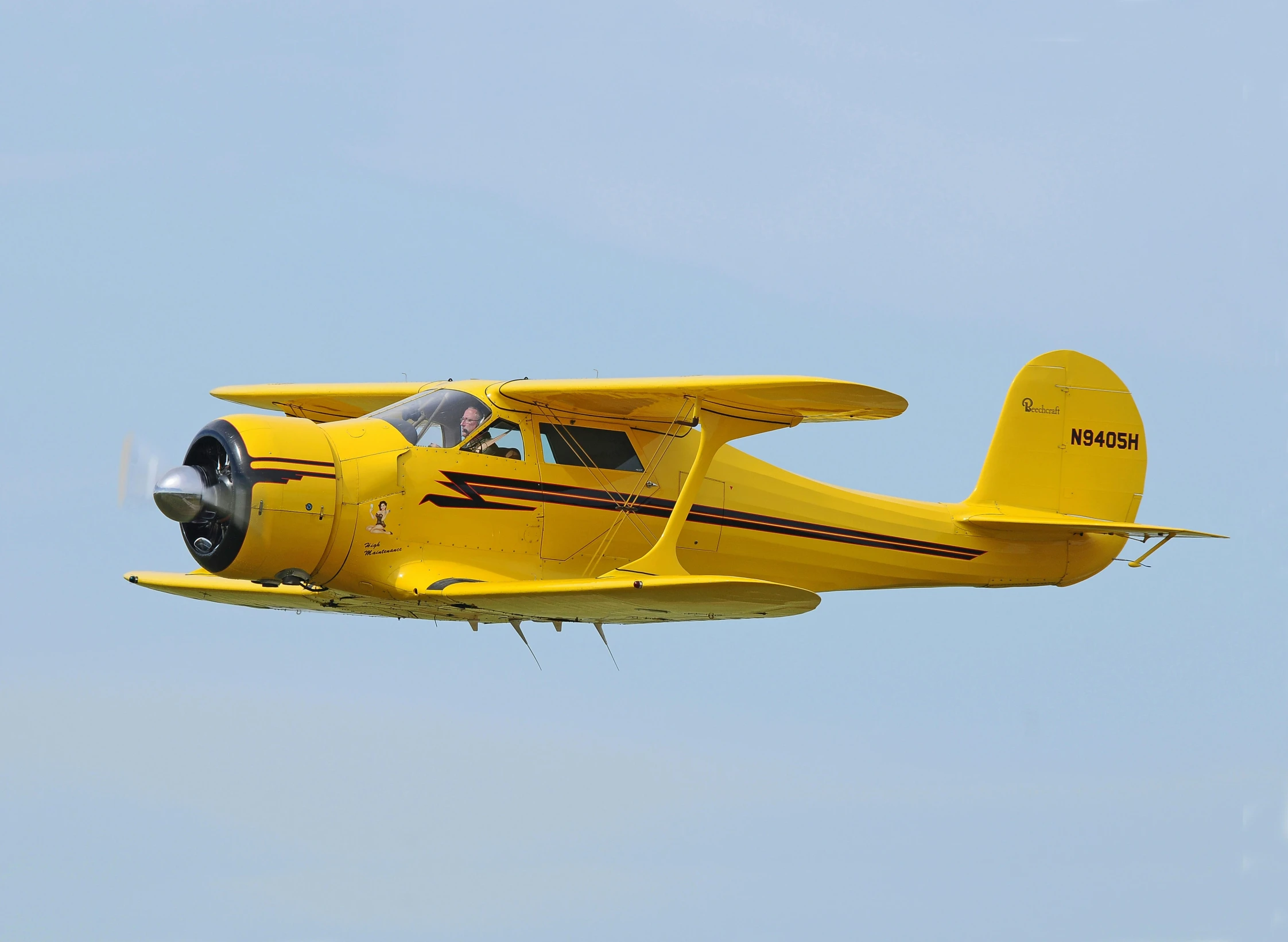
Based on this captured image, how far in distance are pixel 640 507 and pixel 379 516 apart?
99.2 inches

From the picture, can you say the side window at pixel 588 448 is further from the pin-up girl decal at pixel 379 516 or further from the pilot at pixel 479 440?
the pin-up girl decal at pixel 379 516

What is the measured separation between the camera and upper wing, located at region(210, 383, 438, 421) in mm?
17500

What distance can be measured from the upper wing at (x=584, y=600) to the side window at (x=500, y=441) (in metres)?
A: 1.21

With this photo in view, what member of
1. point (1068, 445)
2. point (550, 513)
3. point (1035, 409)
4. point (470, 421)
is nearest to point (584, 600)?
point (550, 513)

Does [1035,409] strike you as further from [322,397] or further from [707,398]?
[322,397]

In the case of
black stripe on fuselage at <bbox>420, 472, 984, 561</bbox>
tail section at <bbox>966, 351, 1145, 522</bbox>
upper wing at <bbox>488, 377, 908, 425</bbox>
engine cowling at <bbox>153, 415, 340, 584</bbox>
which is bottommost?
engine cowling at <bbox>153, 415, 340, 584</bbox>

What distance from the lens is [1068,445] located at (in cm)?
1883

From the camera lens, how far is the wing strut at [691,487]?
1488 centimetres

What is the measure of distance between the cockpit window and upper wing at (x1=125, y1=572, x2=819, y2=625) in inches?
56.7

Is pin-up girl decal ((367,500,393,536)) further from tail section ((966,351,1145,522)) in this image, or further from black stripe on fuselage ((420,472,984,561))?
tail section ((966,351,1145,522))

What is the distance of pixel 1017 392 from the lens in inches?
744

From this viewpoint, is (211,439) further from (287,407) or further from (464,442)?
(287,407)

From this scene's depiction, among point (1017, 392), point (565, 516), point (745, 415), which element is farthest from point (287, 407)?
point (1017, 392)

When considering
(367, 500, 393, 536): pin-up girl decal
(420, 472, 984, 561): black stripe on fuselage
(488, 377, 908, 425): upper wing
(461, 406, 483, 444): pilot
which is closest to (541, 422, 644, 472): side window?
(488, 377, 908, 425): upper wing
